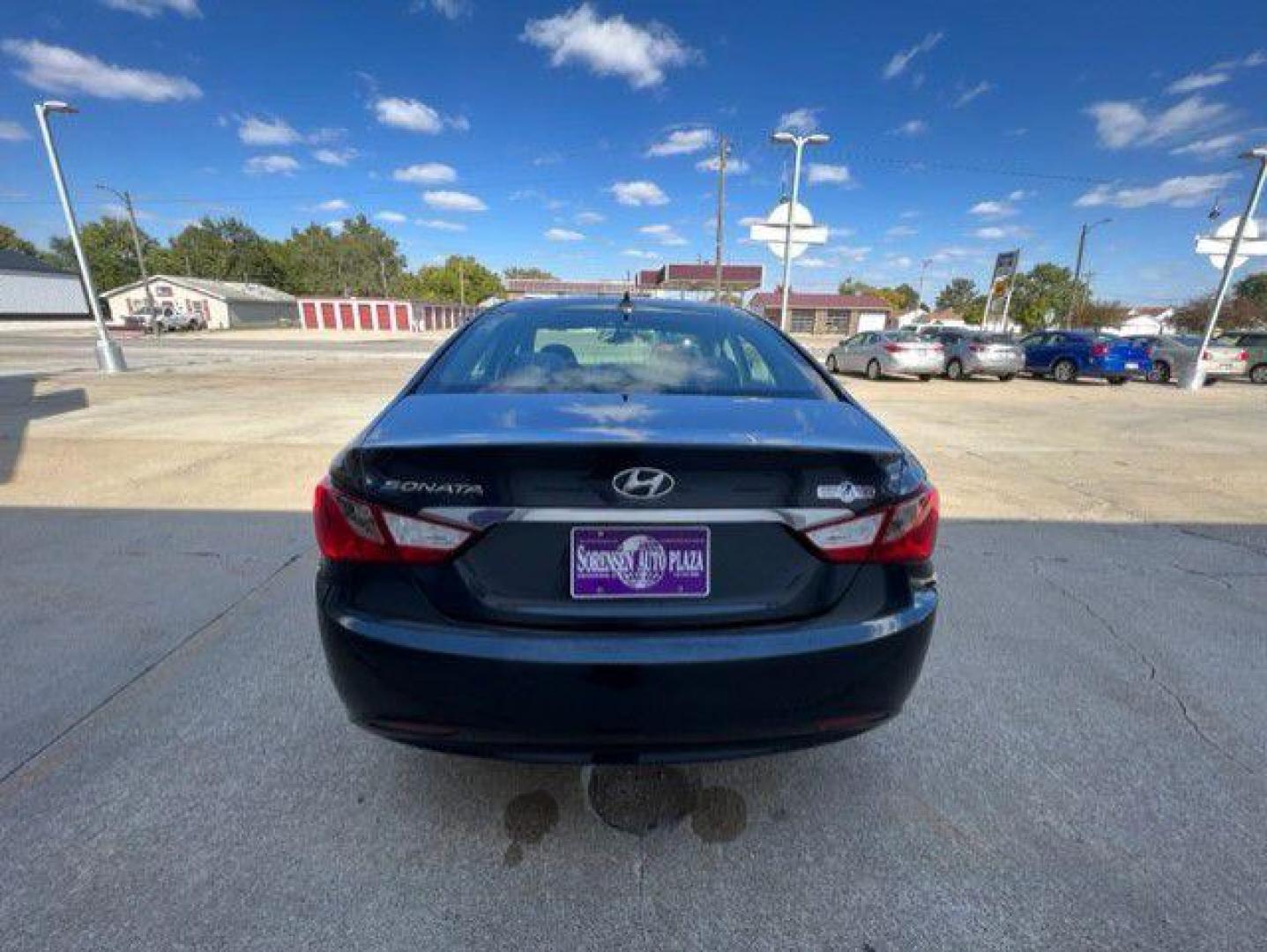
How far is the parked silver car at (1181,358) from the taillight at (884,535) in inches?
809

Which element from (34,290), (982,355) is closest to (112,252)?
(34,290)

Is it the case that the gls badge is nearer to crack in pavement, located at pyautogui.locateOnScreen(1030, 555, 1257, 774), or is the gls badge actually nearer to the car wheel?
crack in pavement, located at pyautogui.locateOnScreen(1030, 555, 1257, 774)

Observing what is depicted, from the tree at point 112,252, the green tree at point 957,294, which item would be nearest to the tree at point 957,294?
the green tree at point 957,294

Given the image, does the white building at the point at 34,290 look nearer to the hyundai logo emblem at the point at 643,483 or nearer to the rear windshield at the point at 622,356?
the rear windshield at the point at 622,356

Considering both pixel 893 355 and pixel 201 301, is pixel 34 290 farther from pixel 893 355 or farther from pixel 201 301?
pixel 893 355

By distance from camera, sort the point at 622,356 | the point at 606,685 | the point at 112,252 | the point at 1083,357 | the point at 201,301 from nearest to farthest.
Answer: the point at 606,685, the point at 622,356, the point at 1083,357, the point at 201,301, the point at 112,252

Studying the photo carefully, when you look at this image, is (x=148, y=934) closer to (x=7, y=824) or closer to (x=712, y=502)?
(x=7, y=824)

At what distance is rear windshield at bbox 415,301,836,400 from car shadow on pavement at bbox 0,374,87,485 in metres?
5.69

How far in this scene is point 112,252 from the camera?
77375mm

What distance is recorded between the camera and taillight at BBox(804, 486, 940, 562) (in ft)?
5.24

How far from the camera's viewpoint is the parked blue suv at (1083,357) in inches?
656

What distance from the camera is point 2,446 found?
266 inches

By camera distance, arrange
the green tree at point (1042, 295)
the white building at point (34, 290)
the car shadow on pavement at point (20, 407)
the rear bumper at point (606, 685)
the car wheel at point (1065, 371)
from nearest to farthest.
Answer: the rear bumper at point (606, 685)
the car shadow on pavement at point (20, 407)
the car wheel at point (1065, 371)
the white building at point (34, 290)
the green tree at point (1042, 295)

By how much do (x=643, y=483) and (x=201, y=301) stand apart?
7223 centimetres
